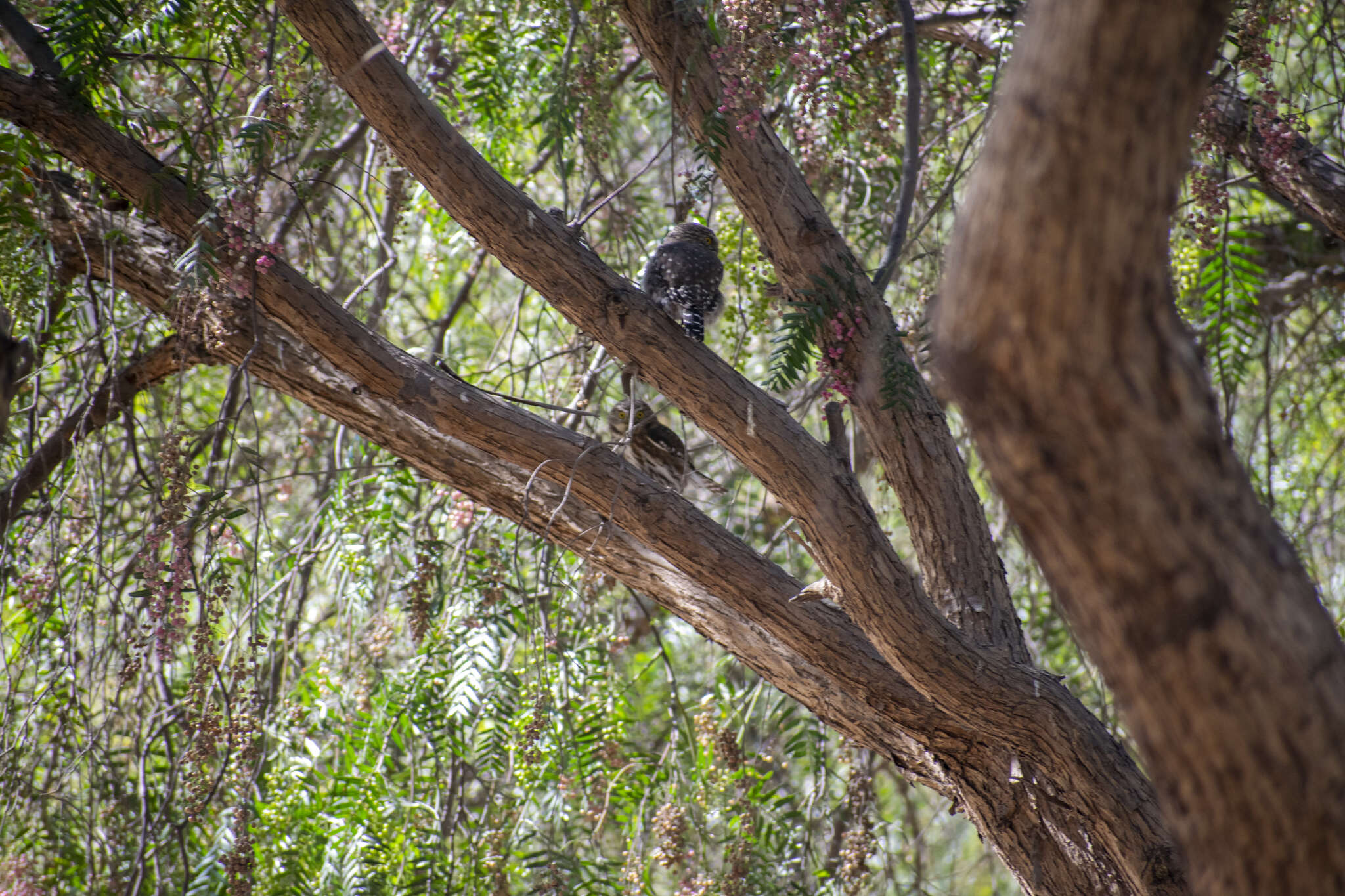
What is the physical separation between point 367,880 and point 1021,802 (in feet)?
5.96

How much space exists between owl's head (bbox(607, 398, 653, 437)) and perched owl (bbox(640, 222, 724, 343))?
37cm

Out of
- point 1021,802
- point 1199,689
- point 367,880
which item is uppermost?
point 367,880

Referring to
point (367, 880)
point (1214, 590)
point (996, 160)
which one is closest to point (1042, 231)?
point (996, 160)

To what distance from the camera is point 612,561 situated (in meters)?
2.67

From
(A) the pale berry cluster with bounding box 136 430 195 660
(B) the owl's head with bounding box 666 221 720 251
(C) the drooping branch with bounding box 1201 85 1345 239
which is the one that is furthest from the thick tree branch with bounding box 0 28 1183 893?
(C) the drooping branch with bounding box 1201 85 1345 239

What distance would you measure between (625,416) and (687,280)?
84 cm

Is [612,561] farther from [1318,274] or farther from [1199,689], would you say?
[1318,274]

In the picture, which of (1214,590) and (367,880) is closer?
(1214,590)

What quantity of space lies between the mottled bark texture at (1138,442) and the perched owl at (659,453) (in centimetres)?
241

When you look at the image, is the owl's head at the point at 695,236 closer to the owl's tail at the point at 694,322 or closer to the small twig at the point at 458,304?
the owl's tail at the point at 694,322

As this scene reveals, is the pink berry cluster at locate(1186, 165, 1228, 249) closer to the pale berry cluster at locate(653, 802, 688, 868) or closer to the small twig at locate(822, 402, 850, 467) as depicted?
the small twig at locate(822, 402, 850, 467)

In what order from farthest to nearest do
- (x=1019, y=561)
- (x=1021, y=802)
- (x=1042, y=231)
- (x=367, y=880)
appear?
(x=1019, y=561) < (x=367, y=880) < (x=1021, y=802) < (x=1042, y=231)

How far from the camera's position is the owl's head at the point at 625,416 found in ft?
11.2

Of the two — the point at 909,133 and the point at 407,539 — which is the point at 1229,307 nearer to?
the point at 909,133
